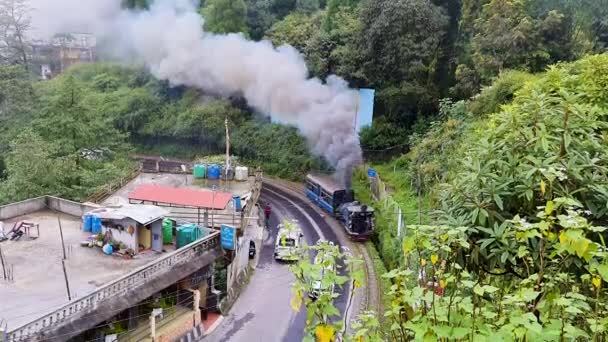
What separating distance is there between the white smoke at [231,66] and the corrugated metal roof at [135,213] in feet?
39.4

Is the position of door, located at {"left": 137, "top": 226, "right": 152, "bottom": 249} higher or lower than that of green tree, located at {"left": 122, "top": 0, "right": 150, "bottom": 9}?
lower

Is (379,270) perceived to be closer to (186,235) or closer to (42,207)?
(186,235)

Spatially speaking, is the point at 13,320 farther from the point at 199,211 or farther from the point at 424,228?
the point at 424,228

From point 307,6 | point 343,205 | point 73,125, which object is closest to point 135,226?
point 343,205

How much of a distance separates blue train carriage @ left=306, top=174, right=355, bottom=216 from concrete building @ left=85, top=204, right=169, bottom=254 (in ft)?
34.5

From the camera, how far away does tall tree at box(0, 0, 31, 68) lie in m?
35.0

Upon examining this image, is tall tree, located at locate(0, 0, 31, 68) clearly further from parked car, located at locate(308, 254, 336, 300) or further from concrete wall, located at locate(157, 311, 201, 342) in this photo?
parked car, located at locate(308, 254, 336, 300)

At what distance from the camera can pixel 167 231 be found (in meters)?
Answer: 15.8

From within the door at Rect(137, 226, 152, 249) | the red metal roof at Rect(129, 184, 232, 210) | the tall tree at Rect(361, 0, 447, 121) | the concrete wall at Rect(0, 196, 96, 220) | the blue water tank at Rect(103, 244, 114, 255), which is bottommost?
the blue water tank at Rect(103, 244, 114, 255)

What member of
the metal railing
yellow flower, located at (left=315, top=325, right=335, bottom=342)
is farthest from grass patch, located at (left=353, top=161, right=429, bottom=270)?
yellow flower, located at (left=315, top=325, right=335, bottom=342)

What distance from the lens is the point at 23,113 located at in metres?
26.5

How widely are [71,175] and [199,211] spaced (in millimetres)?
7490

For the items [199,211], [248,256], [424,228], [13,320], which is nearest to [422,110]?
[248,256]

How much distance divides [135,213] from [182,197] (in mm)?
2985
